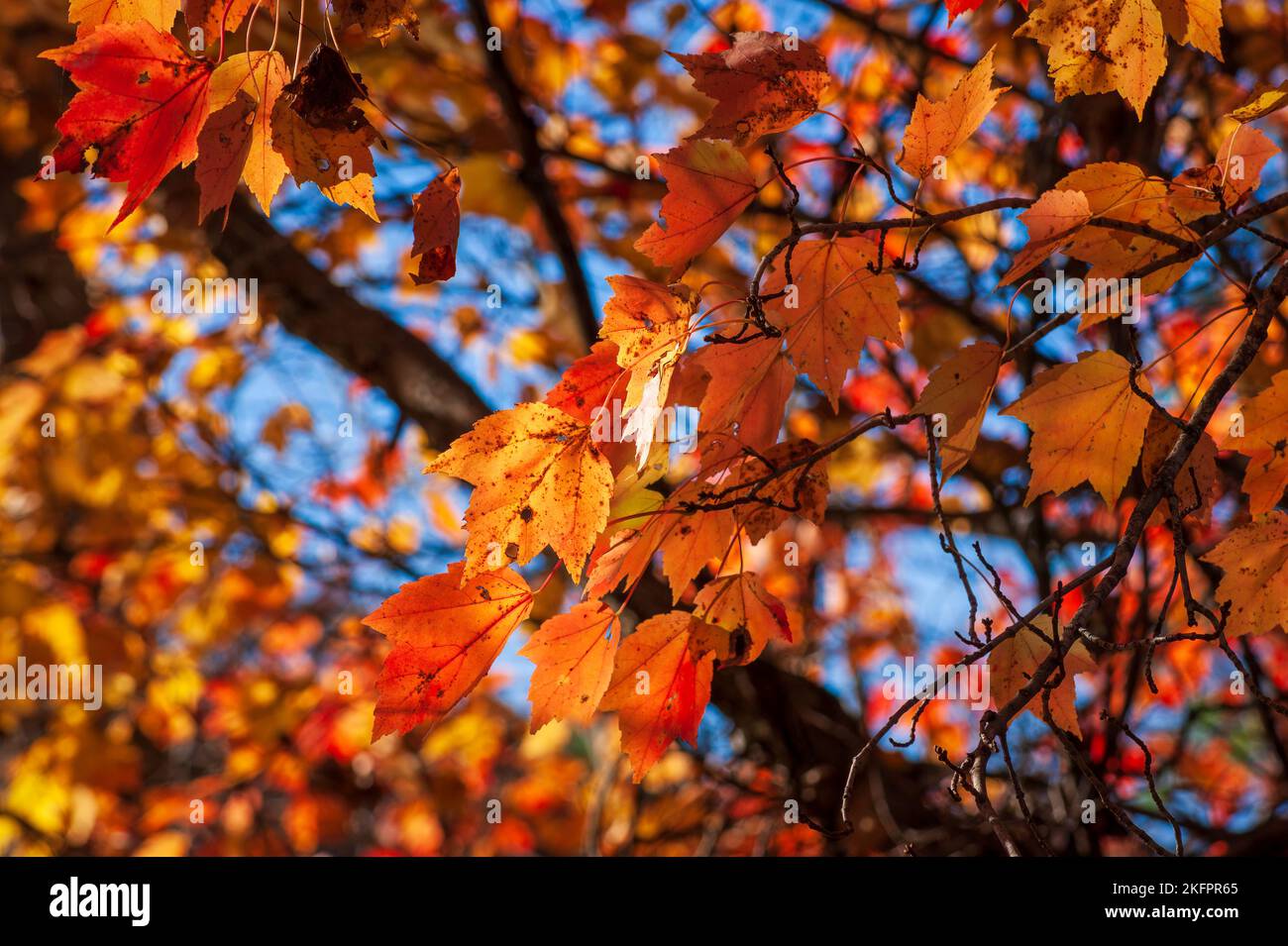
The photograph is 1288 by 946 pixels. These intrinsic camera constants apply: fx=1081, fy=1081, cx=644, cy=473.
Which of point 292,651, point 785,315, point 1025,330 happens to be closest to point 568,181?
point 1025,330

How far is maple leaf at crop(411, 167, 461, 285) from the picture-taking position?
1.02 m

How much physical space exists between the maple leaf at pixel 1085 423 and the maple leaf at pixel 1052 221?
0.46 ft

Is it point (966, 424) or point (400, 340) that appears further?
point (400, 340)

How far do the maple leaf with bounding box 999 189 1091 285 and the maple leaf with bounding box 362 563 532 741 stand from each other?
540 millimetres

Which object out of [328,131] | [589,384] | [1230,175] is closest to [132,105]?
[328,131]

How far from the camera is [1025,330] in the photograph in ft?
7.29

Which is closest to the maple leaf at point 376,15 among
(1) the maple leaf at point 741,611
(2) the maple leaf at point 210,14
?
(2) the maple leaf at point 210,14

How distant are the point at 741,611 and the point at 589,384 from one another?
0.91 feet

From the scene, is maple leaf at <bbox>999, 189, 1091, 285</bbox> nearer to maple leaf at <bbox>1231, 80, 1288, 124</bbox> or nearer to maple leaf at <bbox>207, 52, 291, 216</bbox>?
maple leaf at <bbox>1231, 80, 1288, 124</bbox>

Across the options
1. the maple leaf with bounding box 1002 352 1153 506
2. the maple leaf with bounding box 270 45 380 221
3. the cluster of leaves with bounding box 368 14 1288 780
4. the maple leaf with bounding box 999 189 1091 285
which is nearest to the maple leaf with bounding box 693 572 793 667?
the cluster of leaves with bounding box 368 14 1288 780

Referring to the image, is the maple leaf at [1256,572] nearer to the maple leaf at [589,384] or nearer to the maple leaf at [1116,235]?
the maple leaf at [1116,235]
